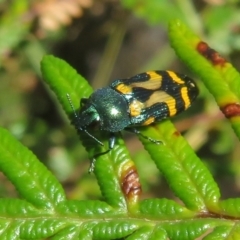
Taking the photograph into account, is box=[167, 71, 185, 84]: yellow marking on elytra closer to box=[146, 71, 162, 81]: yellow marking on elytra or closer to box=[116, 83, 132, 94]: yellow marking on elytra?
box=[146, 71, 162, 81]: yellow marking on elytra

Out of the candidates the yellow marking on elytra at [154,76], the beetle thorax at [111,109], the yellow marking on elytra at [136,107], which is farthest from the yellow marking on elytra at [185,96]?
the beetle thorax at [111,109]

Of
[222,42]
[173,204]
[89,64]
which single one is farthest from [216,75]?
[89,64]

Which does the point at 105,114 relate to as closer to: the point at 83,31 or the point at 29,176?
the point at 29,176

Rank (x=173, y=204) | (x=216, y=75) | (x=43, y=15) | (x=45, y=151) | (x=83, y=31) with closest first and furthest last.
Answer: (x=173, y=204)
(x=216, y=75)
(x=43, y=15)
(x=45, y=151)
(x=83, y=31)

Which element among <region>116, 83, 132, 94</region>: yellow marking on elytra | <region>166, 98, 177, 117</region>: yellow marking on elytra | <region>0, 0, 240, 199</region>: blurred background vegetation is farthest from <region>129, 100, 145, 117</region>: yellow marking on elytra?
<region>0, 0, 240, 199</region>: blurred background vegetation

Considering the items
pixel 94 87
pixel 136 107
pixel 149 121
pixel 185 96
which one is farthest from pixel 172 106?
pixel 94 87

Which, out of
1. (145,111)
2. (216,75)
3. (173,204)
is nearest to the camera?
(173,204)
